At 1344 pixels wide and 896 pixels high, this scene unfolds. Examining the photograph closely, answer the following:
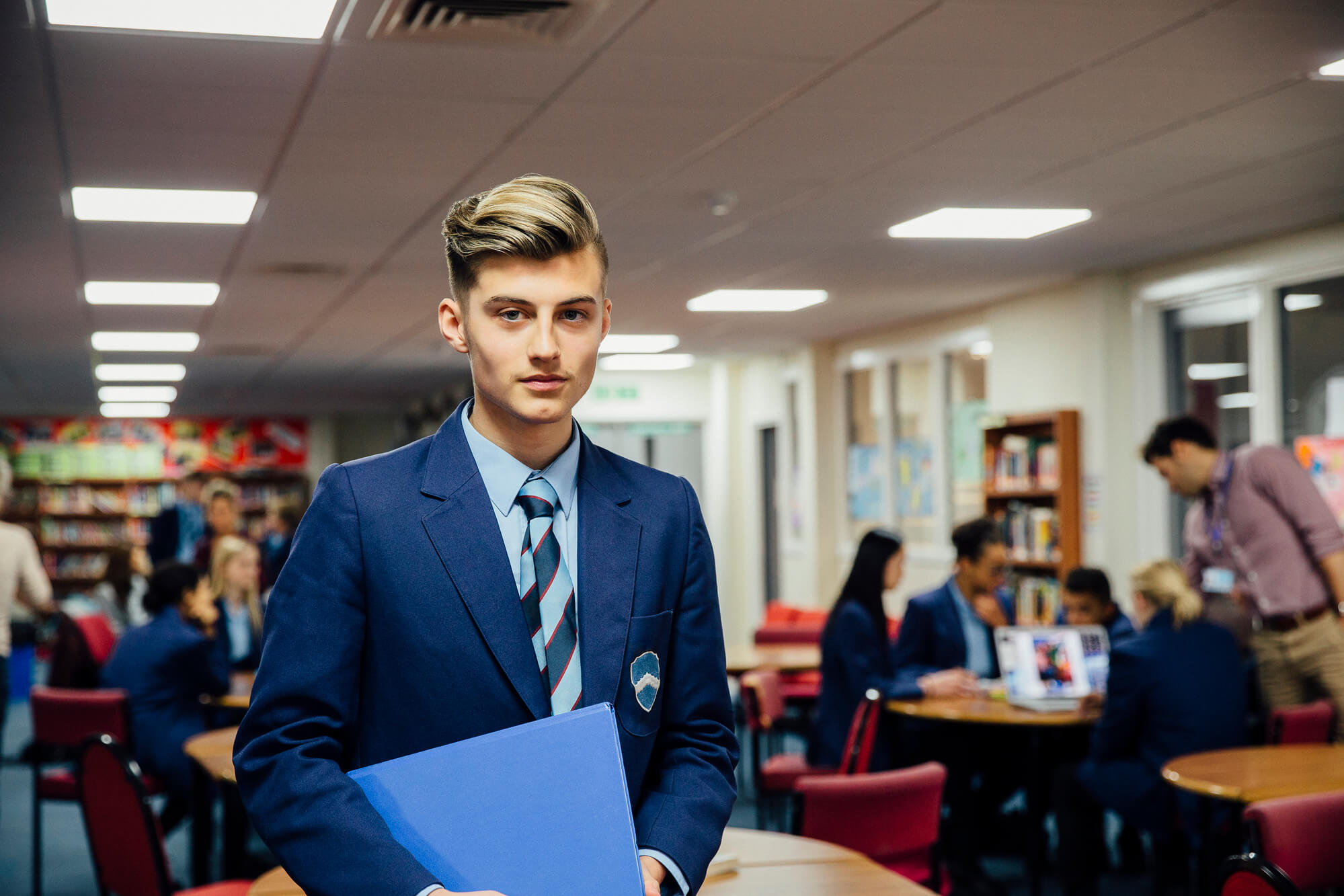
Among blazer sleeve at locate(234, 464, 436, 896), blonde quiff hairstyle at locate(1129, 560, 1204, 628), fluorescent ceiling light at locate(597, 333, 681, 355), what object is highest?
fluorescent ceiling light at locate(597, 333, 681, 355)

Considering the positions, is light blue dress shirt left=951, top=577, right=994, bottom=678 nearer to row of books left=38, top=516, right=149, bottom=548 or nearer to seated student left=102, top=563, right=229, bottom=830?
seated student left=102, top=563, right=229, bottom=830

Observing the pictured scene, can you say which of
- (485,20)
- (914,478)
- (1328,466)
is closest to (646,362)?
(914,478)

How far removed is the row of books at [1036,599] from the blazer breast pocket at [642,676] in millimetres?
6504

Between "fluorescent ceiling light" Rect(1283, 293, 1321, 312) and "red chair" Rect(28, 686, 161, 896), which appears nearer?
"red chair" Rect(28, 686, 161, 896)

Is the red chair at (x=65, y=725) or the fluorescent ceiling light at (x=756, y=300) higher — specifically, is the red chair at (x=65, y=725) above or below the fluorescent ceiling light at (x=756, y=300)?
below

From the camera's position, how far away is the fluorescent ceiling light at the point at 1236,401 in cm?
644

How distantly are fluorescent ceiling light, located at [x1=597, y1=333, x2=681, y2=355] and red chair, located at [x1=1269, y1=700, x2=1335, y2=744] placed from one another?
19.9 feet

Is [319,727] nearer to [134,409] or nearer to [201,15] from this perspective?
[201,15]

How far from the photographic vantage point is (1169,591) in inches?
171

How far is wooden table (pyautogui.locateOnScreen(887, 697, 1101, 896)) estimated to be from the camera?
462cm

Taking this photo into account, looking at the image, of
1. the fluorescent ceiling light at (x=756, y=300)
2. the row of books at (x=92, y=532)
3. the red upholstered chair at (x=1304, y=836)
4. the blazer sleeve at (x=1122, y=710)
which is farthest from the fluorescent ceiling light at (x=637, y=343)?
the row of books at (x=92, y=532)

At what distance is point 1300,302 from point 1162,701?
278 cm

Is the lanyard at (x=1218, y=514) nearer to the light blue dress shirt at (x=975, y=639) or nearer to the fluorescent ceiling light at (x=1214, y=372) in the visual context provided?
the light blue dress shirt at (x=975, y=639)

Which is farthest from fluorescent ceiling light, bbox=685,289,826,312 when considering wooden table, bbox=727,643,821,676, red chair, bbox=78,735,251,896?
red chair, bbox=78,735,251,896
